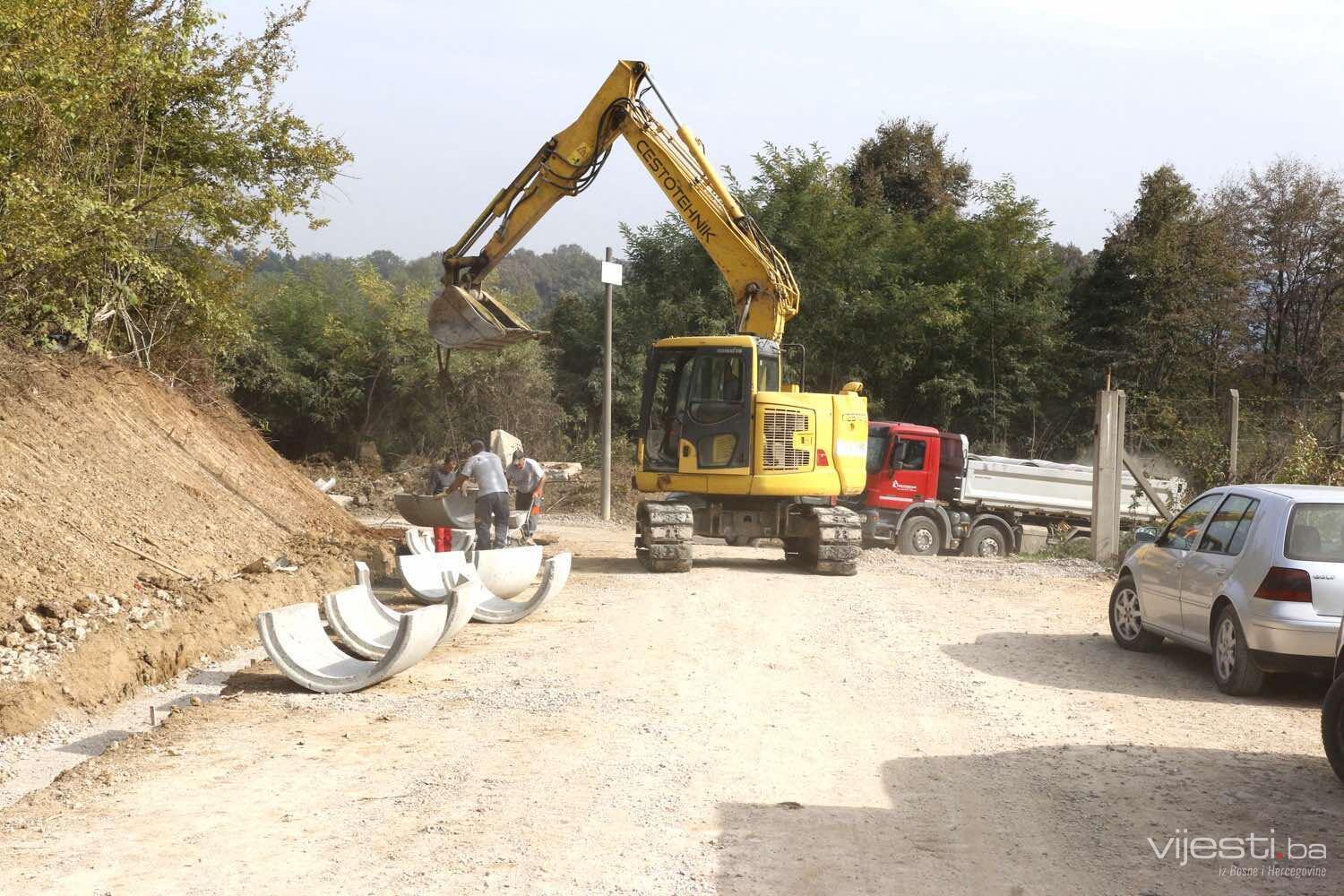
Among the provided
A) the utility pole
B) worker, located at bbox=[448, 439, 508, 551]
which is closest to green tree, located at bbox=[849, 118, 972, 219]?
the utility pole

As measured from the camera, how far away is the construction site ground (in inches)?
211

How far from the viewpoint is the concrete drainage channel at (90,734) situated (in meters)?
7.24

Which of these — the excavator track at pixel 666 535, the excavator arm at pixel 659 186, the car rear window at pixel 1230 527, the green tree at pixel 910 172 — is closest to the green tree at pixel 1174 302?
the green tree at pixel 910 172

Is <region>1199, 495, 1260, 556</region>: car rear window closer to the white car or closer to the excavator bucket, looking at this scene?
the white car

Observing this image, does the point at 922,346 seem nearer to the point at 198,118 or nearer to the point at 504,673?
the point at 198,118

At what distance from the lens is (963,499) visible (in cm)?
2533

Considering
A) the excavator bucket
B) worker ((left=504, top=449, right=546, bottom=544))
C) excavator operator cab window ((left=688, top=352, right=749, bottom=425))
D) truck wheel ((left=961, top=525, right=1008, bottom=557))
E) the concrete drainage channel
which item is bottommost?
the concrete drainage channel

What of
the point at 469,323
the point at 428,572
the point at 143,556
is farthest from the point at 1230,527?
the point at 469,323

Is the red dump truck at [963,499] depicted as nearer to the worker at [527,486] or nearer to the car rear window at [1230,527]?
the worker at [527,486]

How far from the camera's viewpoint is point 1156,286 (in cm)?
3675

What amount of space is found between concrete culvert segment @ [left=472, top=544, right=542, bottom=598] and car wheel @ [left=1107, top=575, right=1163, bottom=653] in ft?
19.0

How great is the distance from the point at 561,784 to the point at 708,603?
25.4 ft

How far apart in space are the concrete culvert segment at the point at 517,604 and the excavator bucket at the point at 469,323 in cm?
451

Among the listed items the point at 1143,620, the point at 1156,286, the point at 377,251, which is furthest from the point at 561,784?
the point at 377,251
